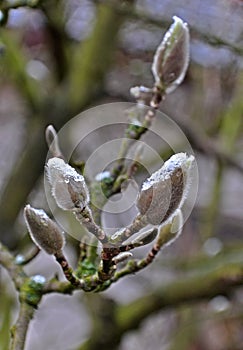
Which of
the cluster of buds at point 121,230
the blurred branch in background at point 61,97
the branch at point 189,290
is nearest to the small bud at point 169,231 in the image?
the cluster of buds at point 121,230

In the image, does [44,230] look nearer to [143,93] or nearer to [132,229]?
[132,229]

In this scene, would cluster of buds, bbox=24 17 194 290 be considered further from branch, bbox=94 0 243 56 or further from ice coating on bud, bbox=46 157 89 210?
branch, bbox=94 0 243 56

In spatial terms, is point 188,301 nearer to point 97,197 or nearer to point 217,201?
point 217,201

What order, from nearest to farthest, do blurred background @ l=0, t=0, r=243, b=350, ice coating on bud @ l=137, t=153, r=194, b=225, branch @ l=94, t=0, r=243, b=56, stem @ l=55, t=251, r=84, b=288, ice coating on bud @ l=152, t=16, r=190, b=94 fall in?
ice coating on bud @ l=137, t=153, r=194, b=225, stem @ l=55, t=251, r=84, b=288, ice coating on bud @ l=152, t=16, r=190, b=94, branch @ l=94, t=0, r=243, b=56, blurred background @ l=0, t=0, r=243, b=350

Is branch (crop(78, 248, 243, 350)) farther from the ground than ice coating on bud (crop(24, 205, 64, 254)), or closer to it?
closer to it

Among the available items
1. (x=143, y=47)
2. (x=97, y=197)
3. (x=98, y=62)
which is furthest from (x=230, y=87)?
(x=97, y=197)

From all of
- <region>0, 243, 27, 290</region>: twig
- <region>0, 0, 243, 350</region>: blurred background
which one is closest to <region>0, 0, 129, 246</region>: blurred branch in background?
<region>0, 0, 243, 350</region>: blurred background

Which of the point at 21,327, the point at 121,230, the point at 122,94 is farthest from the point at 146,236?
the point at 122,94
